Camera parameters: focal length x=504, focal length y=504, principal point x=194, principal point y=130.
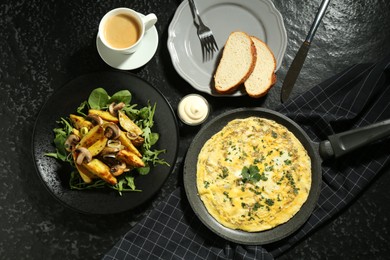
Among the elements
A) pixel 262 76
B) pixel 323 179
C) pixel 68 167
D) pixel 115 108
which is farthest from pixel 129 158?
pixel 323 179

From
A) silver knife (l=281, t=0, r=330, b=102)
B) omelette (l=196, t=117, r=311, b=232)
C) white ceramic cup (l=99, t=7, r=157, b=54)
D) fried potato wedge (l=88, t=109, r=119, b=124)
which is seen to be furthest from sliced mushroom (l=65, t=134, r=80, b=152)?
silver knife (l=281, t=0, r=330, b=102)

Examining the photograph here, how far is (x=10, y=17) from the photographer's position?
9.45 feet

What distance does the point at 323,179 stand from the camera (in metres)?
2.76

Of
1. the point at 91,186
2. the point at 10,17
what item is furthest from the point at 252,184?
the point at 10,17

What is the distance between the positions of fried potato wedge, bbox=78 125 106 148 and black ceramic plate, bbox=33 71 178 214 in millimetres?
244

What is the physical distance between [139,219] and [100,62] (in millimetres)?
913

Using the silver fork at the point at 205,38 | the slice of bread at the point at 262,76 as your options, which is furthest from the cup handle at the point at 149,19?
the slice of bread at the point at 262,76

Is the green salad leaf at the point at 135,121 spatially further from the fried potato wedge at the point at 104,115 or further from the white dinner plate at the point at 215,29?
the white dinner plate at the point at 215,29

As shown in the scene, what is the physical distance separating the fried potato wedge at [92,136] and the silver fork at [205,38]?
0.72 meters

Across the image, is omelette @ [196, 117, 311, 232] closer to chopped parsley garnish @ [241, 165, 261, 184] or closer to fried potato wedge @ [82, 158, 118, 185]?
chopped parsley garnish @ [241, 165, 261, 184]

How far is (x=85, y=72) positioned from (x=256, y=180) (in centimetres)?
Answer: 114

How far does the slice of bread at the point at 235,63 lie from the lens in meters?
2.70

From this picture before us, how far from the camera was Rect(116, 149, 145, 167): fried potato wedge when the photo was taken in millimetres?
2555

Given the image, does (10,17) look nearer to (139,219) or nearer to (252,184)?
(139,219)
